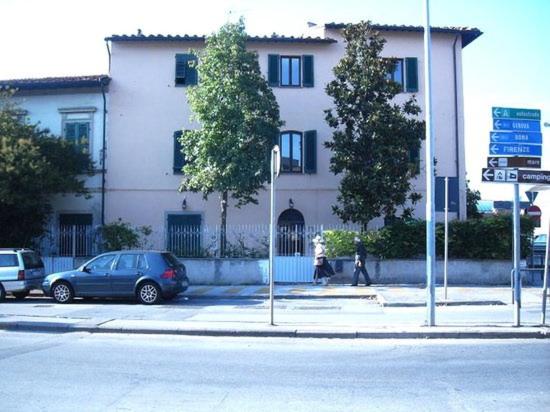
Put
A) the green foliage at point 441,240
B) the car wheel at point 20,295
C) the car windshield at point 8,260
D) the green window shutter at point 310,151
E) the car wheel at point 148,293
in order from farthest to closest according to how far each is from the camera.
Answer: the green window shutter at point 310,151
the green foliage at point 441,240
the car wheel at point 20,295
the car windshield at point 8,260
the car wheel at point 148,293

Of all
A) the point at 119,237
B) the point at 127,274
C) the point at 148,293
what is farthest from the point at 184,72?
the point at 148,293

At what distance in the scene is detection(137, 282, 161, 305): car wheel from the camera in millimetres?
15820

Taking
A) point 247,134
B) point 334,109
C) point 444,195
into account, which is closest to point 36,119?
point 247,134

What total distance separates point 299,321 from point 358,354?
132 inches

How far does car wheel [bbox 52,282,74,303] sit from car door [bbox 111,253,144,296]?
1275 mm

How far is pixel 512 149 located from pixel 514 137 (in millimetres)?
240

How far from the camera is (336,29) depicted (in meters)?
25.2

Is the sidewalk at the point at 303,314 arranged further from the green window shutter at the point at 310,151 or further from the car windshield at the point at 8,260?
the green window shutter at the point at 310,151

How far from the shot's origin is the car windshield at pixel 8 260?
17.6 meters

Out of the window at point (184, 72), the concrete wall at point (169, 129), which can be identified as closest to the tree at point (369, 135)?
the concrete wall at point (169, 129)

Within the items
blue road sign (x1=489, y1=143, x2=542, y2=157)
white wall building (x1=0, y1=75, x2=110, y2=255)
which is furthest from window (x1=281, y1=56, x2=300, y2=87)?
blue road sign (x1=489, y1=143, x2=542, y2=157)

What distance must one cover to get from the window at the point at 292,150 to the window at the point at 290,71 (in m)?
2.15

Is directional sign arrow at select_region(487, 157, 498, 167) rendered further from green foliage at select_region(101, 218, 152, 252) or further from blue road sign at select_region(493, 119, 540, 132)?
green foliage at select_region(101, 218, 152, 252)

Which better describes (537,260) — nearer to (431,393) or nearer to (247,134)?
(247,134)
